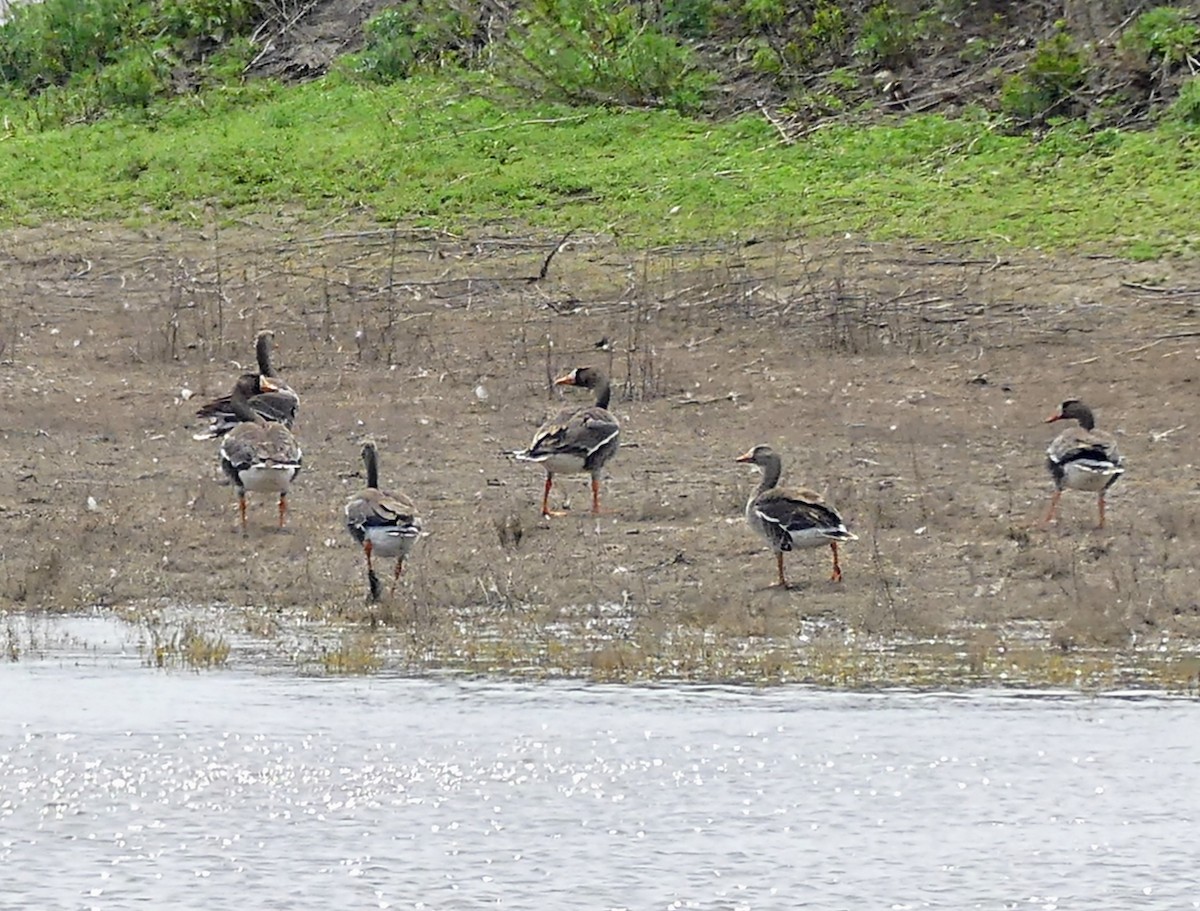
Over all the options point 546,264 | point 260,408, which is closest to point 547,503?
point 260,408

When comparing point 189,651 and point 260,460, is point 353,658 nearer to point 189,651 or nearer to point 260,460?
point 189,651

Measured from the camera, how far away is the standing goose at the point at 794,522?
13.5 metres

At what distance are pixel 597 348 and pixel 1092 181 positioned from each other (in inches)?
205

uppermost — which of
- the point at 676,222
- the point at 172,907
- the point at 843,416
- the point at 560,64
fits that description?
the point at 560,64

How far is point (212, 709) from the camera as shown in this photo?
11.2 metres

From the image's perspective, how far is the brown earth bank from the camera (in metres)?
12.7

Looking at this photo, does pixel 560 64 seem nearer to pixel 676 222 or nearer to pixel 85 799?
pixel 676 222

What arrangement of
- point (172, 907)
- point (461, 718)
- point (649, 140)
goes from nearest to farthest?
1. point (172, 907)
2. point (461, 718)
3. point (649, 140)

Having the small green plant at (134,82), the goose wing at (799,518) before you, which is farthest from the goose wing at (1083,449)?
the small green plant at (134,82)

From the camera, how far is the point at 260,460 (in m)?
15.2

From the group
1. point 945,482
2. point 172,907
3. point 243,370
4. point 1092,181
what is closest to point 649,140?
point 1092,181

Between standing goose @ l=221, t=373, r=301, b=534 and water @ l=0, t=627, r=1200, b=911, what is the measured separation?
10.9 feet

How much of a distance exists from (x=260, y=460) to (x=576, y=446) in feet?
6.18

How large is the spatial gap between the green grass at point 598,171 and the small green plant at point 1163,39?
123 cm
